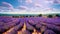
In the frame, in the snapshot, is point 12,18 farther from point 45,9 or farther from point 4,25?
point 45,9

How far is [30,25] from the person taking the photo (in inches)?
65.3

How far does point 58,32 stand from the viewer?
164cm

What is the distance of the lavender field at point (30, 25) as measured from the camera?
163 cm

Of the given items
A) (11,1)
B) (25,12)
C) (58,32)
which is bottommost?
(58,32)

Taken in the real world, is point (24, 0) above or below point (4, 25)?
above

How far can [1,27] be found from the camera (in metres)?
1.63

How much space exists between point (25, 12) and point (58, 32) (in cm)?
57

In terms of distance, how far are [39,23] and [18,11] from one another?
0.36 m

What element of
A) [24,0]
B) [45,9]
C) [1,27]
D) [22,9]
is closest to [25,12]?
[22,9]

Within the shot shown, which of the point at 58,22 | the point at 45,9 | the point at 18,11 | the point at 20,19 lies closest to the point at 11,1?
the point at 18,11

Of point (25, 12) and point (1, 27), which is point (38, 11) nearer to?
point (25, 12)

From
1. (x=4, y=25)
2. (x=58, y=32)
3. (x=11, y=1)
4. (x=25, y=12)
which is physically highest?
(x=11, y=1)

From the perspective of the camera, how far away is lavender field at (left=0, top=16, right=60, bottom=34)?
163 centimetres

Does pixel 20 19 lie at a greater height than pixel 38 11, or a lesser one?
lesser
